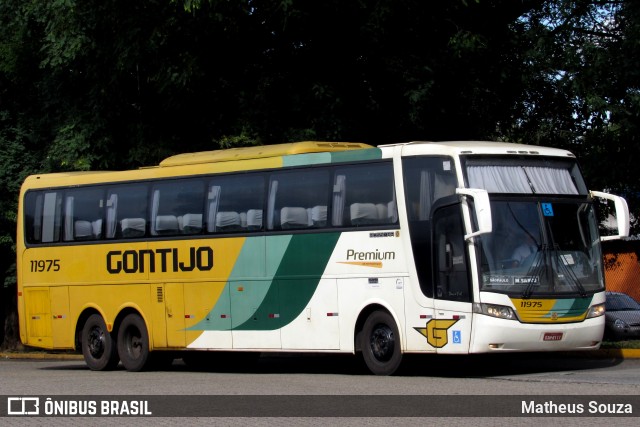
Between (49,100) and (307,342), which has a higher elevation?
(49,100)

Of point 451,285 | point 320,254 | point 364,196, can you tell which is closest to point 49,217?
point 320,254

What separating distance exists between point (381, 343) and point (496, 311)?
2121 millimetres

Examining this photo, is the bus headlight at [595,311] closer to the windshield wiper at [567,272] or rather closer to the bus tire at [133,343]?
the windshield wiper at [567,272]

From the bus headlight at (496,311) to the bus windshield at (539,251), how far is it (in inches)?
8.8

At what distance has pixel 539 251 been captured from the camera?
18.2m

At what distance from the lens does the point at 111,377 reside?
68.5ft

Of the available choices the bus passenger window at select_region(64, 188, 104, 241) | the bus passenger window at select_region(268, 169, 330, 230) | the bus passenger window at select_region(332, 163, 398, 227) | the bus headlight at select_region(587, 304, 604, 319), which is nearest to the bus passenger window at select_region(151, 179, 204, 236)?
the bus passenger window at select_region(64, 188, 104, 241)

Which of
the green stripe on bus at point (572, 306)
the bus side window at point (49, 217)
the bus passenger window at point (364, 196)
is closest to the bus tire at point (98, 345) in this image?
the bus side window at point (49, 217)

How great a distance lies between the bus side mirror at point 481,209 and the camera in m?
17.2

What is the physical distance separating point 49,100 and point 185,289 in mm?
9228

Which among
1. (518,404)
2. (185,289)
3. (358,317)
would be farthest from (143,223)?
(518,404)

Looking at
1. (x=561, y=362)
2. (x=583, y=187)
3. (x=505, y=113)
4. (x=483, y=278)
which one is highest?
(x=505, y=113)

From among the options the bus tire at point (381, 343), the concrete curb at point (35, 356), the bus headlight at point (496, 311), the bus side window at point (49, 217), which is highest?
the bus side window at point (49, 217)

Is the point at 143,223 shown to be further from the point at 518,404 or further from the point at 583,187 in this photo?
the point at 518,404
